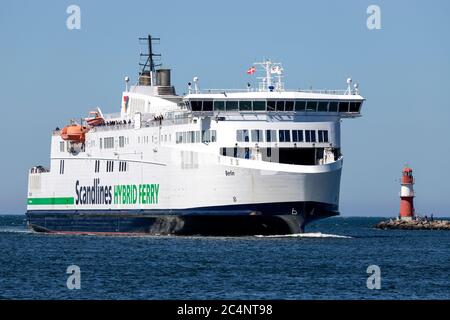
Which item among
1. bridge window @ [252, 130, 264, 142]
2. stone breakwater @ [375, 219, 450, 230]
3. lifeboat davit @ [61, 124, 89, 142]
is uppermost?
lifeboat davit @ [61, 124, 89, 142]

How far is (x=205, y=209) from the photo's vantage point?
214ft

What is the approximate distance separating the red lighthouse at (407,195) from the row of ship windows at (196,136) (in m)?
50.7

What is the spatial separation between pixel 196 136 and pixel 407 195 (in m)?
53.4

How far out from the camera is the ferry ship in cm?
6284

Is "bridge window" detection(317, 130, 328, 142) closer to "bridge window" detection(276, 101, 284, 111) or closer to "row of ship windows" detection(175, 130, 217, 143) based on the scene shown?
"bridge window" detection(276, 101, 284, 111)

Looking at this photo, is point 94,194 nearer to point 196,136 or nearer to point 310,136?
point 196,136

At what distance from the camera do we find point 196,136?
2598 inches

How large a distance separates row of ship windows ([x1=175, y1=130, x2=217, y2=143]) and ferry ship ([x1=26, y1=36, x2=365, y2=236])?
5cm

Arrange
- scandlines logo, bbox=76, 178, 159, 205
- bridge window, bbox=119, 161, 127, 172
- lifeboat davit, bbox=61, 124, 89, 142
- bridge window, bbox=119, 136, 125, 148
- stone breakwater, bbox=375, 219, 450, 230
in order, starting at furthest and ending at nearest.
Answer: stone breakwater, bbox=375, 219, 450, 230 < lifeboat davit, bbox=61, 124, 89, 142 < bridge window, bbox=119, 136, 125, 148 < bridge window, bbox=119, 161, 127, 172 < scandlines logo, bbox=76, 178, 159, 205

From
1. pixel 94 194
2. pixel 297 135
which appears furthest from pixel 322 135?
pixel 94 194

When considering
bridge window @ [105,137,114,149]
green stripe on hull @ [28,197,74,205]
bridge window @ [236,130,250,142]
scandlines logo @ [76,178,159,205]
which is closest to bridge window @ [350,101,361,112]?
bridge window @ [236,130,250,142]

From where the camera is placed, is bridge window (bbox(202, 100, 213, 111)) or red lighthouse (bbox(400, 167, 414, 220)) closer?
bridge window (bbox(202, 100, 213, 111))

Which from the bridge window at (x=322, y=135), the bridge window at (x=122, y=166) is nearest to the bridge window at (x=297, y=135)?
the bridge window at (x=322, y=135)

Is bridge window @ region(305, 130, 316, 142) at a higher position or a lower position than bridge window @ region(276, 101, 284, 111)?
lower
